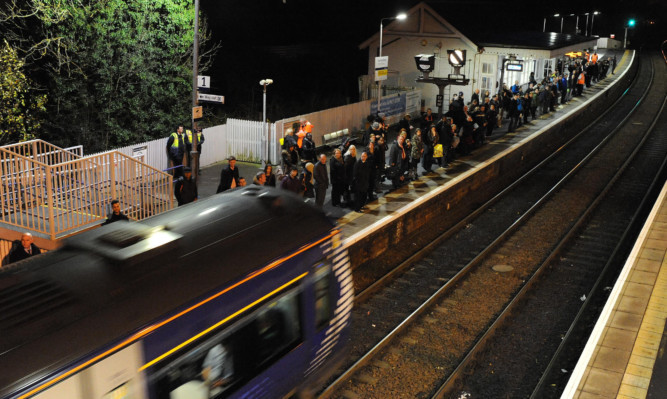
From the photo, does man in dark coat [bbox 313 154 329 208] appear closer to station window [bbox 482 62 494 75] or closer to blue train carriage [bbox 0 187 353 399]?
blue train carriage [bbox 0 187 353 399]

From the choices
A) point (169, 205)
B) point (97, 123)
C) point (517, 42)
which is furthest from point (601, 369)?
point (517, 42)

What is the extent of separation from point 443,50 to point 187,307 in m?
31.2

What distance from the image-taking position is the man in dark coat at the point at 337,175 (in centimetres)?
1608

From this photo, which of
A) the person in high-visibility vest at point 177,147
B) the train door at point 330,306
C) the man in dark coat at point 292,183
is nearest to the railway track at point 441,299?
the train door at point 330,306

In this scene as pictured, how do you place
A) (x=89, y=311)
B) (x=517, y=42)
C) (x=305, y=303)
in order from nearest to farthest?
(x=89, y=311)
(x=305, y=303)
(x=517, y=42)

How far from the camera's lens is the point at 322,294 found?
8.12m

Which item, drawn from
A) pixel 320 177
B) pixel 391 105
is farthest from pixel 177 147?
pixel 391 105

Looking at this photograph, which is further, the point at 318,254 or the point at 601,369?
the point at 601,369

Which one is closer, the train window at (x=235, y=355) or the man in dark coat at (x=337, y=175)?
the train window at (x=235, y=355)

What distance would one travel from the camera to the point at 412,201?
16.9 meters

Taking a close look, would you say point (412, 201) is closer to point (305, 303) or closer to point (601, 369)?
point (601, 369)

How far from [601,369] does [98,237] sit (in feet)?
21.5

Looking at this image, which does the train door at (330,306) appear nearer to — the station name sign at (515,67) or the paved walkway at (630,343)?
the paved walkway at (630,343)

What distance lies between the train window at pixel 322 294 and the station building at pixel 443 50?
82.1 ft
